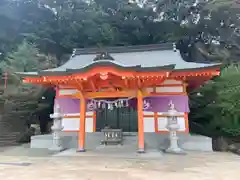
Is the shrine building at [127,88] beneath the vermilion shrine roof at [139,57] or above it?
beneath

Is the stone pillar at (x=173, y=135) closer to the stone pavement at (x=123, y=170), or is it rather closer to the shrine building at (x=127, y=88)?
the shrine building at (x=127, y=88)

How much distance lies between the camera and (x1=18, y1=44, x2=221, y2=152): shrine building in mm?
6878

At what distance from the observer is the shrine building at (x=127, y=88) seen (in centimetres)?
688

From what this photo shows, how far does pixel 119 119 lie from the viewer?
9.75 metres

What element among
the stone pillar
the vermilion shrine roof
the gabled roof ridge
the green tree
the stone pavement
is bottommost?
the stone pavement

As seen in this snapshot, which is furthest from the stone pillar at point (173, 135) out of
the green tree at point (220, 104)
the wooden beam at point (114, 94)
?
the green tree at point (220, 104)

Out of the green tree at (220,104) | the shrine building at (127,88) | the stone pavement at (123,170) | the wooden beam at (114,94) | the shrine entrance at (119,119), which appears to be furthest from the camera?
the shrine entrance at (119,119)

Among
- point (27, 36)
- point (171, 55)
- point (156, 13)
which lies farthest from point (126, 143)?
point (156, 13)

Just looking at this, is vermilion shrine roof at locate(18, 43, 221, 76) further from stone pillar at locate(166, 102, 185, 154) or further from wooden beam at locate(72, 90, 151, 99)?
stone pillar at locate(166, 102, 185, 154)

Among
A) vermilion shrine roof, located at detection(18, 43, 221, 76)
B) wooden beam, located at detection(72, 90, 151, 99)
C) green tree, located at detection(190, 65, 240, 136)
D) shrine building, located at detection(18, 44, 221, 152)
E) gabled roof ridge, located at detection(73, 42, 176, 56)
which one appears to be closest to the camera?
shrine building, located at detection(18, 44, 221, 152)

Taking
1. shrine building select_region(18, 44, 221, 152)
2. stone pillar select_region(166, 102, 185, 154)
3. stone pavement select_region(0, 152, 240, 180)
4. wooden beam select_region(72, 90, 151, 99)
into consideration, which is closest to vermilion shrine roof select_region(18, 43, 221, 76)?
shrine building select_region(18, 44, 221, 152)

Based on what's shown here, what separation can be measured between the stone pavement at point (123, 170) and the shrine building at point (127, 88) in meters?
1.48

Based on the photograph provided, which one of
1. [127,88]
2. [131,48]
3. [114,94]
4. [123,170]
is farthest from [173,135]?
[131,48]

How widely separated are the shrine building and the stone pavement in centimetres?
148
